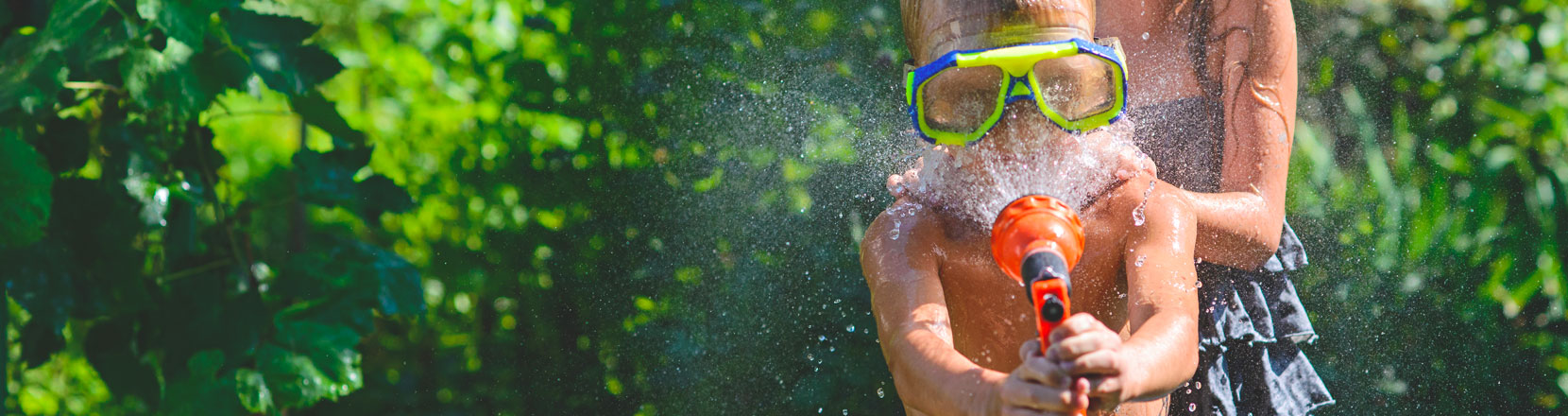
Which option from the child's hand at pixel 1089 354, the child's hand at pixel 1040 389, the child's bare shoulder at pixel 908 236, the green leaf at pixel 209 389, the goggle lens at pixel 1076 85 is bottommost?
the green leaf at pixel 209 389

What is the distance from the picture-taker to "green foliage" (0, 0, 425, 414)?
7.60 ft

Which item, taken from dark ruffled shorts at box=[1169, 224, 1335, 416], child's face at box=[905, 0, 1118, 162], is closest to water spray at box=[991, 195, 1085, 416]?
→ child's face at box=[905, 0, 1118, 162]

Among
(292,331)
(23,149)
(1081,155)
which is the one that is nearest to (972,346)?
(1081,155)

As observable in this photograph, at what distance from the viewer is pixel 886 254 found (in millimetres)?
1540

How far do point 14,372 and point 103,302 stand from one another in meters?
1.14

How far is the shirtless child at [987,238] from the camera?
1.32m

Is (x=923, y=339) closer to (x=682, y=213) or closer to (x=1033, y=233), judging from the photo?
(x=1033, y=233)

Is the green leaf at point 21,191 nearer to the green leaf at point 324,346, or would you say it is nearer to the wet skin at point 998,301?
the green leaf at point 324,346

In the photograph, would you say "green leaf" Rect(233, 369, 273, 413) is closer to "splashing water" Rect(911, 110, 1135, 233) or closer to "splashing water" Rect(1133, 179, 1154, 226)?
"splashing water" Rect(911, 110, 1135, 233)

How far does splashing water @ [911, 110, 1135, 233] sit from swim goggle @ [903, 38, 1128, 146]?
0.03m

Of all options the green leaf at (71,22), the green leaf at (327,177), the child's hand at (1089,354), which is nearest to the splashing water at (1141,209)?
the child's hand at (1089,354)

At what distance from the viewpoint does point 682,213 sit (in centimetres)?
298

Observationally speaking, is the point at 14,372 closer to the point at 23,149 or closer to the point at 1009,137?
the point at 23,149

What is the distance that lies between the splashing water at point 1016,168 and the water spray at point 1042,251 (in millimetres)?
143
